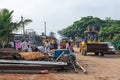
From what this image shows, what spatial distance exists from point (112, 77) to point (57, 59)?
504 cm

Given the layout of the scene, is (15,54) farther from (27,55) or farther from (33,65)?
(33,65)

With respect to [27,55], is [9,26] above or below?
above

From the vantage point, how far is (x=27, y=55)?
2181 centimetres

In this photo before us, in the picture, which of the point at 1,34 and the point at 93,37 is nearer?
the point at 1,34

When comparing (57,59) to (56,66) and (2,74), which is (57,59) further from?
(2,74)

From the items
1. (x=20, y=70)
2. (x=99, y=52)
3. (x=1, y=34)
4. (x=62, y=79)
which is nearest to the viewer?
(x=62, y=79)

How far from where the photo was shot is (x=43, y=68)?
742 inches

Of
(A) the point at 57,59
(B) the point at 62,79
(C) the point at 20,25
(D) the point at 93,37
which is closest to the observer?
(B) the point at 62,79

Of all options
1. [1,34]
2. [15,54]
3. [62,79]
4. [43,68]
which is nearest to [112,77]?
[62,79]

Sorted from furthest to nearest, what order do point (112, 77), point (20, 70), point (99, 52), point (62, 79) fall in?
point (99, 52)
point (20, 70)
point (112, 77)
point (62, 79)

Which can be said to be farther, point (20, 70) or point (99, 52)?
point (99, 52)

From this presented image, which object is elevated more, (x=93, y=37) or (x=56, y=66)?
(x=93, y=37)

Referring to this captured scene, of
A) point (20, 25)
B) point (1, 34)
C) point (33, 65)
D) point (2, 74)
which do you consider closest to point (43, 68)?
point (33, 65)

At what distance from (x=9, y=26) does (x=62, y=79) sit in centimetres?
1589
